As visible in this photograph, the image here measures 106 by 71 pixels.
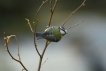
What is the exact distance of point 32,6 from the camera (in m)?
1.93

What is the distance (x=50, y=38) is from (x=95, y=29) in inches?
51.4

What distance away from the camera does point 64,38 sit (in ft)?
5.65

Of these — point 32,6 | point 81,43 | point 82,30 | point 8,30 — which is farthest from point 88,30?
point 8,30

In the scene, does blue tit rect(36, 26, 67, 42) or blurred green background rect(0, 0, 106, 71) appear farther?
blurred green background rect(0, 0, 106, 71)

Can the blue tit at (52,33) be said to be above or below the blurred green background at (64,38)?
above

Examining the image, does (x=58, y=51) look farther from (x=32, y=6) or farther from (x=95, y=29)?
(x=32, y=6)

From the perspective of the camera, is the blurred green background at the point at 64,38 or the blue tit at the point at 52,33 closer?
the blue tit at the point at 52,33

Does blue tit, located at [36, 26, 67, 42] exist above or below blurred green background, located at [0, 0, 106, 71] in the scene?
above

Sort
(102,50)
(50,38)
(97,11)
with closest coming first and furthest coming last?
(50,38)
(102,50)
(97,11)

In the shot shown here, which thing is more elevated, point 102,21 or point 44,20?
point 44,20

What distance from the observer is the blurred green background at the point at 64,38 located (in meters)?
1.50

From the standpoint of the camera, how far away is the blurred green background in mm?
1497

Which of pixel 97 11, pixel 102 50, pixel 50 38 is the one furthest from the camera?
pixel 97 11

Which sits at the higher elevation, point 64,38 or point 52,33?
point 52,33
